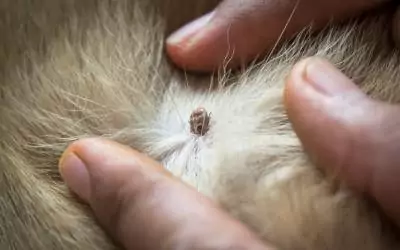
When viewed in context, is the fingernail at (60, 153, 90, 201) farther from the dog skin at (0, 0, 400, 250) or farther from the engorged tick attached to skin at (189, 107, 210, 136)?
the engorged tick attached to skin at (189, 107, 210, 136)

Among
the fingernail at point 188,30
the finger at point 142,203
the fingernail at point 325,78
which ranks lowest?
the finger at point 142,203

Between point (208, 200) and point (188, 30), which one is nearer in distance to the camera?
point (208, 200)

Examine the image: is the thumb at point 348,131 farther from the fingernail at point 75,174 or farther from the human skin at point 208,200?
the fingernail at point 75,174

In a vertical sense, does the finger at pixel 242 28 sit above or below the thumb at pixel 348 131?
above

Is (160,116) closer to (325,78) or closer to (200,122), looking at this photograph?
(200,122)

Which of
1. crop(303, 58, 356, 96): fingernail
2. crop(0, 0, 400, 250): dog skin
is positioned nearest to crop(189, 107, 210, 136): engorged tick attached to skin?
crop(0, 0, 400, 250): dog skin

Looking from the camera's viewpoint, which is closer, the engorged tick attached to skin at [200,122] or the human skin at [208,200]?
the human skin at [208,200]

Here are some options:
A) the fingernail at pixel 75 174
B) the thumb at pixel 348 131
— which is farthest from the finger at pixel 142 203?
the thumb at pixel 348 131

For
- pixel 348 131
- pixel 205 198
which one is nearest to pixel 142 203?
pixel 205 198

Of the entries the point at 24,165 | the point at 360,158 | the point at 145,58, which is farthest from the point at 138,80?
the point at 360,158
